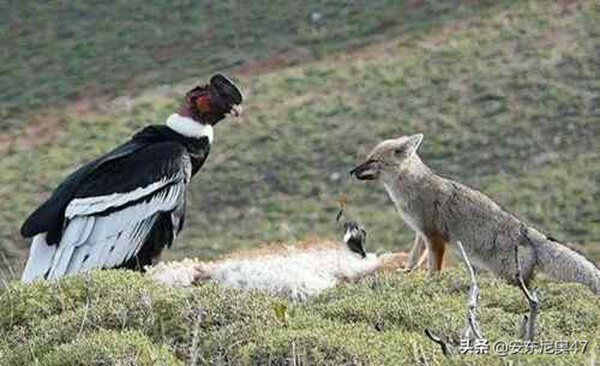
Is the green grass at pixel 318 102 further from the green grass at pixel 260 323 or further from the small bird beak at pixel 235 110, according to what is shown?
the small bird beak at pixel 235 110

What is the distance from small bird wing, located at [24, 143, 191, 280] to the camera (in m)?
11.1

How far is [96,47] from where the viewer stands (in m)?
43.0

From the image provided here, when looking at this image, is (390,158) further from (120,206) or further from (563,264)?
(120,206)

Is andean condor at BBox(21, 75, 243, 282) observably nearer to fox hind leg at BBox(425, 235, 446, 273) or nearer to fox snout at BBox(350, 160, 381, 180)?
fox snout at BBox(350, 160, 381, 180)

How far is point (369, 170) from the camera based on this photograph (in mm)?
12133

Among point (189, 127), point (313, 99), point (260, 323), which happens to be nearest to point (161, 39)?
point (313, 99)

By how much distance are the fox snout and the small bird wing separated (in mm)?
1395

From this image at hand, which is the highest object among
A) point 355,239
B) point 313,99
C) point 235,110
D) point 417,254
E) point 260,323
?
point 260,323

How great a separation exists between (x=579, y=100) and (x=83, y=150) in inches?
436

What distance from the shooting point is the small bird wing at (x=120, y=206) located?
1111cm

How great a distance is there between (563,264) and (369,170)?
1980 millimetres

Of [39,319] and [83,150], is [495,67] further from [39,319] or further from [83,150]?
[39,319]

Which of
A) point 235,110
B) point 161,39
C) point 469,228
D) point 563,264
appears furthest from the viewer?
point 161,39

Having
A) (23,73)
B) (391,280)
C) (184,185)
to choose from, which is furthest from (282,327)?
(23,73)
